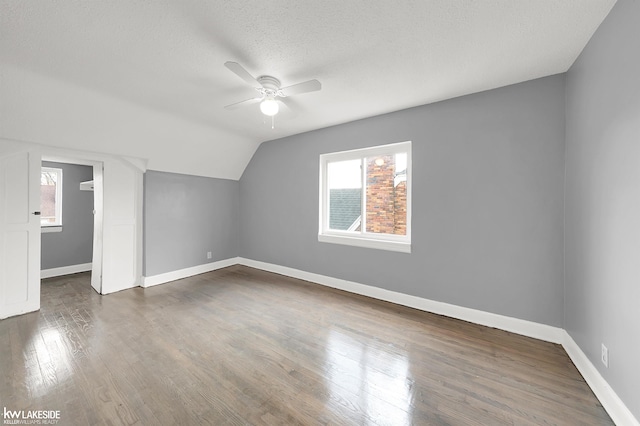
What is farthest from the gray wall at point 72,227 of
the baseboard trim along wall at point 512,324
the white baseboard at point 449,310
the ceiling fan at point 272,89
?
the ceiling fan at point 272,89

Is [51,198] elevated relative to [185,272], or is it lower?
elevated

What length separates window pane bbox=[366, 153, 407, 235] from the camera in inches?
128

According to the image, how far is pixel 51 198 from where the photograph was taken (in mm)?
4355

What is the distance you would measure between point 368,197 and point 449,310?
1752mm

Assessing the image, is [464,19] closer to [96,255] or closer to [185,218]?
[185,218]

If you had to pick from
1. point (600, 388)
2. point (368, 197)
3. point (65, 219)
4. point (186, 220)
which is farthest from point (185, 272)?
point (600, 388)

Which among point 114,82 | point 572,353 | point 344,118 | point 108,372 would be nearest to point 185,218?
point 114,82

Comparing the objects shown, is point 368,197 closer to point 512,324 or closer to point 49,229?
point 512,324

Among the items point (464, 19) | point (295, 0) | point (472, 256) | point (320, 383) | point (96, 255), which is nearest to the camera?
point (295, 0)

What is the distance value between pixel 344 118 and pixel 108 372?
11.7ft

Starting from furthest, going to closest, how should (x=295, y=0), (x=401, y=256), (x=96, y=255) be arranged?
(x=96, y=255), (x=401, y=256), (x=295, y=0)

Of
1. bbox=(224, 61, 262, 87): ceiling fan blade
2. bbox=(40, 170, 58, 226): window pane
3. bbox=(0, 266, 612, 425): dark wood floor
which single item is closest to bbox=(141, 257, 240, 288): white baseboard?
bbox=(0, 266, 612, 425): dark wood floor

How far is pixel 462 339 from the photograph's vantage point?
91.4 inches

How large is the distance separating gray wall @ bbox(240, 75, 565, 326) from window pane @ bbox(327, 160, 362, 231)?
13.0 inches
